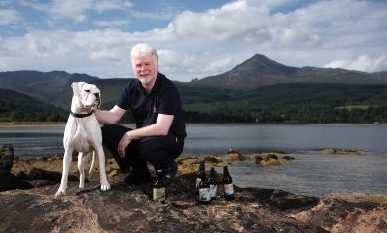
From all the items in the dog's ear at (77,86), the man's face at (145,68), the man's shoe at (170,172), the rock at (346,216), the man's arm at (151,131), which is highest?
the man's face at (145,68)

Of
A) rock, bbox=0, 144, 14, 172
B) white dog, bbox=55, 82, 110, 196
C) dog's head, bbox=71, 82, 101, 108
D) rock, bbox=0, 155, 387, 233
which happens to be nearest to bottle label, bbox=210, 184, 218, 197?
rock, bbox=0, 155, 387, 233

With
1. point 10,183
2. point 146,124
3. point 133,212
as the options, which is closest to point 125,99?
point 146,124

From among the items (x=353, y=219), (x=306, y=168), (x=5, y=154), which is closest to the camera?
(x=353, y=219)

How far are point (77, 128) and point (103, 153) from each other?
68 centimetres

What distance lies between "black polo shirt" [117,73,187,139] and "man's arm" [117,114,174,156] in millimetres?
123

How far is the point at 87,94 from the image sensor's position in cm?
879

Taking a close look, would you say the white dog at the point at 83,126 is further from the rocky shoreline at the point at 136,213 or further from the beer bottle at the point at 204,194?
the beer bottle at the point at 204,194

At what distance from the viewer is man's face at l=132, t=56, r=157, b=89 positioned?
902 centimetres

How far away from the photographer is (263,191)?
11.5m

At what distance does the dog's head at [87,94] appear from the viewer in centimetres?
874

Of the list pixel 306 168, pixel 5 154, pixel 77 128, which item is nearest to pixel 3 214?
pixel 77 128

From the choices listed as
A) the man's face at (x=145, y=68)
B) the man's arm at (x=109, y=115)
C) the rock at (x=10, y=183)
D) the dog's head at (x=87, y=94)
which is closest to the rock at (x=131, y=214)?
the man's arm at (x=109, y=115)

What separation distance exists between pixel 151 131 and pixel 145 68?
1.17 meters

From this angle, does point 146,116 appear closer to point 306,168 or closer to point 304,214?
point 304,214
